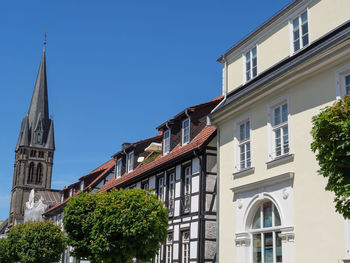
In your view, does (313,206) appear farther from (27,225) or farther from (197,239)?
(27,225)

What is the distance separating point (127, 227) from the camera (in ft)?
65.9

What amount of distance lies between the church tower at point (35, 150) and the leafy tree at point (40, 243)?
2847 inches

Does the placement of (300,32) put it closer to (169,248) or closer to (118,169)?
(169,248)

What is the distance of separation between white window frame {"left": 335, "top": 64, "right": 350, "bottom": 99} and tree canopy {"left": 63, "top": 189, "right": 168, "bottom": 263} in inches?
369

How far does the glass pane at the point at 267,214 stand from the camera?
16500 mm

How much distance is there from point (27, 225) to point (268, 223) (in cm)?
2855

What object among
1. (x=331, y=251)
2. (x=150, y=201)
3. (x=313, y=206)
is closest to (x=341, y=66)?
(x=313, y=206)

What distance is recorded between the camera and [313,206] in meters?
14.3

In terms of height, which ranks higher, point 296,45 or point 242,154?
point 296,45

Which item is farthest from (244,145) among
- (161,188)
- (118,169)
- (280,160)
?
(118,169)

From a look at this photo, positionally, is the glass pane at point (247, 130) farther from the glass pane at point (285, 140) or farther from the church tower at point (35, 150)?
the church tower at point (35, 150)

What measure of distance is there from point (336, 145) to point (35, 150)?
10879 centimetres

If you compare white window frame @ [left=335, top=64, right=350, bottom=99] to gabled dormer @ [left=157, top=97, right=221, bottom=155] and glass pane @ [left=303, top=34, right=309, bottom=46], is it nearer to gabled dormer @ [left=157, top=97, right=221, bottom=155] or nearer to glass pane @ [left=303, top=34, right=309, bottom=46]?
Result: glass pane @ [left=303, top=34, right=309, bottom=46]

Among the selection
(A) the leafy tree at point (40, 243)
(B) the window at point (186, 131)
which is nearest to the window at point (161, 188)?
(B) the window at point (186, 131)
